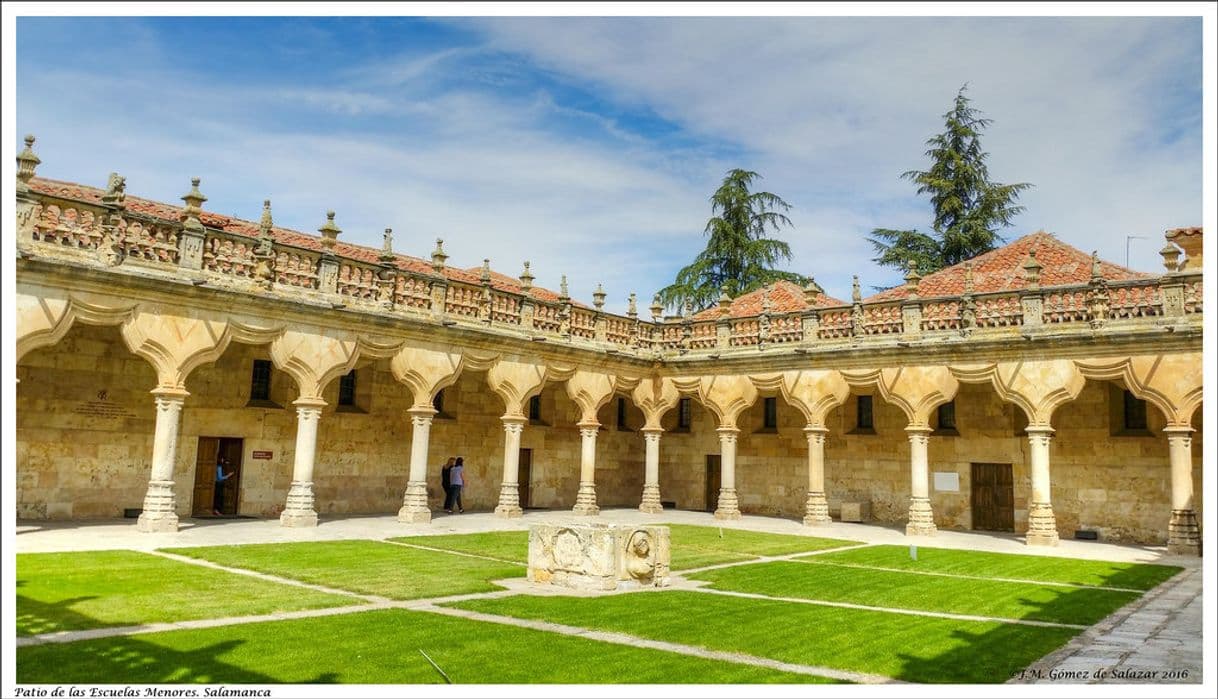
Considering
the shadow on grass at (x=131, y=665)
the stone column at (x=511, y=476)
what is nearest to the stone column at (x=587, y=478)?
the stone column at (x=511, y=476)

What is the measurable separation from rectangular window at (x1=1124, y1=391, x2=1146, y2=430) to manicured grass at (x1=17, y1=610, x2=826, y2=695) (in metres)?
19.8

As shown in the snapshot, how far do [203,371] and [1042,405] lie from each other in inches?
827

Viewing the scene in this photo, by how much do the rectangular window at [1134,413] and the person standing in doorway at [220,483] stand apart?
924 inches

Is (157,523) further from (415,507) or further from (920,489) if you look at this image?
(920,489)

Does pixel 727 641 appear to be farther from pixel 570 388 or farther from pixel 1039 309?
pixel 570 388

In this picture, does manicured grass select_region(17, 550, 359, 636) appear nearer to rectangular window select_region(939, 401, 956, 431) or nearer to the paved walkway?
the paved walkway

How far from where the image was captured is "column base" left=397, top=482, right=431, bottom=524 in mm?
22344

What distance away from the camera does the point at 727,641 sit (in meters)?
9.33

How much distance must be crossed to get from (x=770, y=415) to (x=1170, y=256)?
525 inches

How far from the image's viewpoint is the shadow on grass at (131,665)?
23.6 ft

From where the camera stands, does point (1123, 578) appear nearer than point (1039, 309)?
Yes

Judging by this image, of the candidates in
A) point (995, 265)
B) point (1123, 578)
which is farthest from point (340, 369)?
point (995, 265)

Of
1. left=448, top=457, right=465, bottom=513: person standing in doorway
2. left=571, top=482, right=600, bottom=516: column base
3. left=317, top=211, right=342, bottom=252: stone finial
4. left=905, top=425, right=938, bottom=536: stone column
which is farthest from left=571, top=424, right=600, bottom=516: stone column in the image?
left=317, top=211, right=342, bottom=252: stone finial

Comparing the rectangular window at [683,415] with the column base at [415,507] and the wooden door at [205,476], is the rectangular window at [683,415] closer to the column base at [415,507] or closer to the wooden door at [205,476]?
the column base at [415,507]
